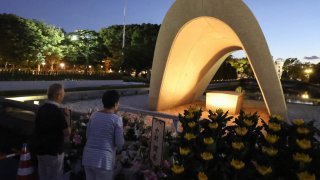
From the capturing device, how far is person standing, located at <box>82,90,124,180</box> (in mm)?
3707

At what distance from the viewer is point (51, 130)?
13.7 ft

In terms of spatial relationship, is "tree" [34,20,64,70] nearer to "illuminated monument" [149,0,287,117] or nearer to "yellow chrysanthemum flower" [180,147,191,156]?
"illuminated monument" [149,0,287,117]

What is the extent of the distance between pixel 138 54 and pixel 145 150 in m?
40.6

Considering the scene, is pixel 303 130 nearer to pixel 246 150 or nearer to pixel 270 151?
pixel 270 151

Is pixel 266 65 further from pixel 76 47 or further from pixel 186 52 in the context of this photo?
pixel 76 47

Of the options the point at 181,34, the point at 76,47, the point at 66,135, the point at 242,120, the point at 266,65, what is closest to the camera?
the point at 242,120

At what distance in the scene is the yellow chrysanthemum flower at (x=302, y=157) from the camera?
2.76 metres

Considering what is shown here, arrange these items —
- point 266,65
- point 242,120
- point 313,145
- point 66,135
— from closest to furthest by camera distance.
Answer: point 313,145
point 242,120
point 66,135
point 266,65

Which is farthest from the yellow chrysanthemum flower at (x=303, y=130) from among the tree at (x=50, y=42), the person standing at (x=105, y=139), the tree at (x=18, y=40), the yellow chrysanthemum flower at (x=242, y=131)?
the tree at (x=50, y=42)

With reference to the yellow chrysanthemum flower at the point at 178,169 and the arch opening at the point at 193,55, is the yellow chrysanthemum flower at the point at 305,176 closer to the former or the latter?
the yellow chrysanthemum flower at the point at 178,169

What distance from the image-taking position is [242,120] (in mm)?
3527

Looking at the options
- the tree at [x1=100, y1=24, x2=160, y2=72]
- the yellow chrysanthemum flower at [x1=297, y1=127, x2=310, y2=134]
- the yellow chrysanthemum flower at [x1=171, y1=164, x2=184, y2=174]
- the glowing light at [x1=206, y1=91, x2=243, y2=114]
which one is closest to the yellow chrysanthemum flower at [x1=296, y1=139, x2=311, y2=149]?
the yellow chrysanthemum flower at [x1=297, y1=127, x2=310, y2=134]

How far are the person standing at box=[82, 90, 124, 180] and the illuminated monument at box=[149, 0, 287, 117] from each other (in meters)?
9.87

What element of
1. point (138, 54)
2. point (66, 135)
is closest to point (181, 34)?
point (66, 135)
